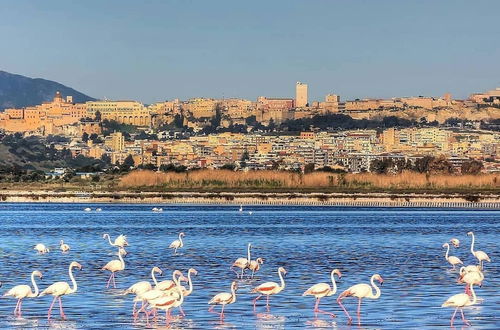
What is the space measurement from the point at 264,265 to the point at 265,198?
93.2 meters

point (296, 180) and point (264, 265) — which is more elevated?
point (264, 265)

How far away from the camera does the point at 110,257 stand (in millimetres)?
44375

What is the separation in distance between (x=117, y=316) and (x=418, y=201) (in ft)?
345

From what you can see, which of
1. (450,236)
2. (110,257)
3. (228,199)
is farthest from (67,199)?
(110,257)

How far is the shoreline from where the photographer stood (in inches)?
5015

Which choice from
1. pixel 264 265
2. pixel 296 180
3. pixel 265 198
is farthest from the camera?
pixel 296 180

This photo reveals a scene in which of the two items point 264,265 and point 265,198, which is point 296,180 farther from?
point 264,265

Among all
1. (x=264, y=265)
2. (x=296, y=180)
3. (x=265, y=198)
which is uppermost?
(x=264, y=265)

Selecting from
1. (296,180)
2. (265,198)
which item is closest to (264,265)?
(265,198)

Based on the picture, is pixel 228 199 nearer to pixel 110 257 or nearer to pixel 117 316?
pixel 110 257

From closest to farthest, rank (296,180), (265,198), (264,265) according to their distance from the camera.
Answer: (264,265) → (265,198) → (296,180)

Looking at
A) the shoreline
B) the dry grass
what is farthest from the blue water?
the dry grass

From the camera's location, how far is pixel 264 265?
41.3m

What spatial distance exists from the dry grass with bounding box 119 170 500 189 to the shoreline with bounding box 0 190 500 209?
8.02 meters
